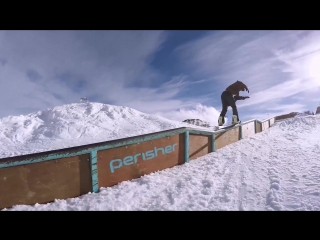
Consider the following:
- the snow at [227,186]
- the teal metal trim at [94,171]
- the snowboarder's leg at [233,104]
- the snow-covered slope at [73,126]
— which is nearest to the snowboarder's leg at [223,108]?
the snowboarder's leg at [233,104]

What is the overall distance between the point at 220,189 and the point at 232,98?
19.5ft

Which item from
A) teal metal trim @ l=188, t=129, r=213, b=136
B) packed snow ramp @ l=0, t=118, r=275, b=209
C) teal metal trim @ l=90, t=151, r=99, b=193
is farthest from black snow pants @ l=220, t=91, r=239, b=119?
teal metal trim @ l=90, t=151, r=99, b=193

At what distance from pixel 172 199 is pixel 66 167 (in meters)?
1.79

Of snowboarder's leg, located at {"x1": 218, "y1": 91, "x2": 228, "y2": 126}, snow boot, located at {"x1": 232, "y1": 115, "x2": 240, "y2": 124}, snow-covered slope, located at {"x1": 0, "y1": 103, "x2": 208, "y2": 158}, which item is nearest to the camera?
snow boot, located at {"x1": 232, "y1": 115, "x2": 240, "y2": 124}

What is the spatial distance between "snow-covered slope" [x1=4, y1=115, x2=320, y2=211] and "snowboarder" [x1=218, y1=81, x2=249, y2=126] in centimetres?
377

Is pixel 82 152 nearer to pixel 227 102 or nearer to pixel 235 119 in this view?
pixel 235 119

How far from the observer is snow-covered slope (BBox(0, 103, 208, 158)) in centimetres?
1138

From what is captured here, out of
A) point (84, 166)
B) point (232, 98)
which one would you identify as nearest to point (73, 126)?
point (232, 98)

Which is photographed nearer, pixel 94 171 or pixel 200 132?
pixel 94 171

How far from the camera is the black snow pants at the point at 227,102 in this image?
7.78 m

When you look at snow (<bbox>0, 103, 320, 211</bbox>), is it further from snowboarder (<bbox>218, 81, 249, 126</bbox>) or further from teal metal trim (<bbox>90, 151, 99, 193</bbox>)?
snowboarder (<bbox>218, 81, 249, 126</bbox>)

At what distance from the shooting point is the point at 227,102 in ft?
26.0

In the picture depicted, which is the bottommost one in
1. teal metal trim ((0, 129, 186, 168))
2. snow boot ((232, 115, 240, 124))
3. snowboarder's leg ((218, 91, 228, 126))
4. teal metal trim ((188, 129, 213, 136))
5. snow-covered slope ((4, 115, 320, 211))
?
snow-covered slope ((4, 115, 320, 211))
